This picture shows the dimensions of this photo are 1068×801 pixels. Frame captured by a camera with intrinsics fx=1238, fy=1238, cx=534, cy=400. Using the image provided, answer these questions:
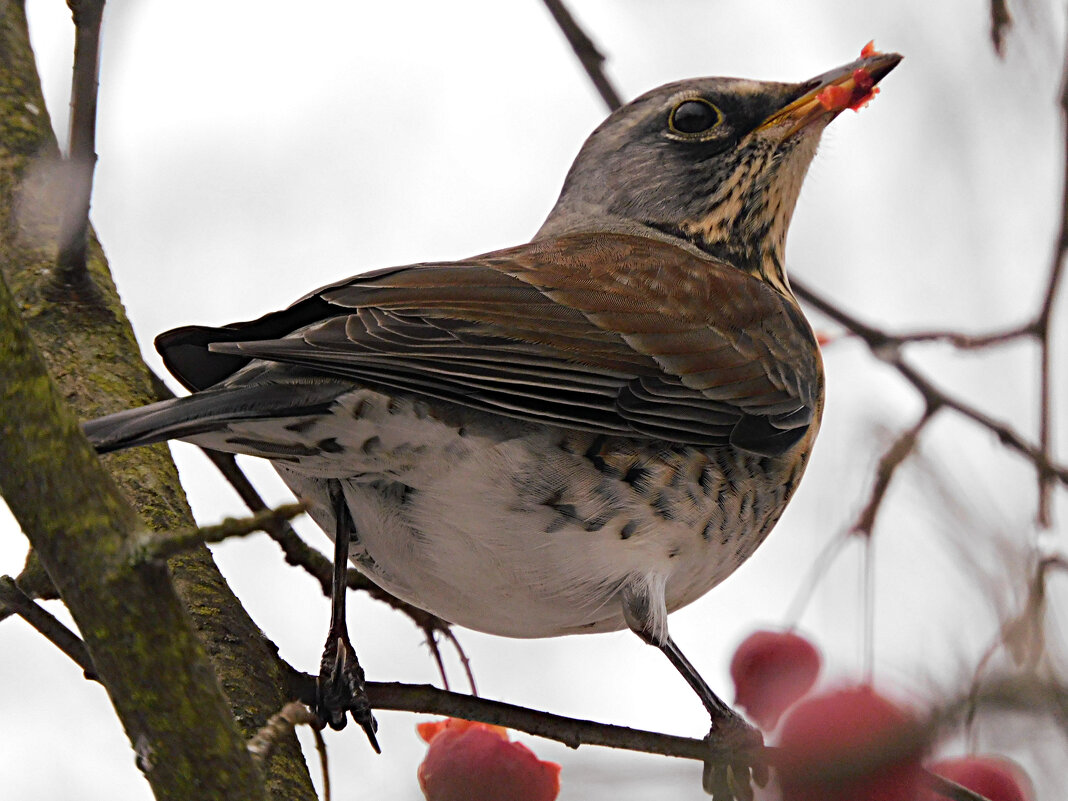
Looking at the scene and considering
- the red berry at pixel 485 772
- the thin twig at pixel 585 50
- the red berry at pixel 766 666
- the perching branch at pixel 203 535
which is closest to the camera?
the perching branch at pixel 203 535

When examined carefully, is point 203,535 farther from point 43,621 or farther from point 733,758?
point 733,758

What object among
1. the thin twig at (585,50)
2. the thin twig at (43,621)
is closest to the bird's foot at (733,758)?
the thin twig at (43,621)

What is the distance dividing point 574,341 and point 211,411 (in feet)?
3.09

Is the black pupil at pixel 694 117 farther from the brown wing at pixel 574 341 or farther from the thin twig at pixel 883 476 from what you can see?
the thin twig at pixel 883 476

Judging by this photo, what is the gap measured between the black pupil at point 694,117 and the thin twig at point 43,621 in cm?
262

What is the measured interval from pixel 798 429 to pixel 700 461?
1.43 ft

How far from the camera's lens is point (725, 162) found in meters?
3.86

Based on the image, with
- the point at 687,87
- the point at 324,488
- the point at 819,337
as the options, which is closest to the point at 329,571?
the point at 324,488

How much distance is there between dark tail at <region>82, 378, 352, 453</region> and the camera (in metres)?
2.00

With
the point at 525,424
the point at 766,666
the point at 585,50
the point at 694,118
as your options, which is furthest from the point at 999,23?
the point at 766,666

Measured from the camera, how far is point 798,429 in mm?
3240

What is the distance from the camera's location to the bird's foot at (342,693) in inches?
97.0

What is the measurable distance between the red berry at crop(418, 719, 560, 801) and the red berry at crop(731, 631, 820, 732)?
19.8 inches

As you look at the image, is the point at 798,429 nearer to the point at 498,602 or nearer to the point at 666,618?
the point at 666,618
